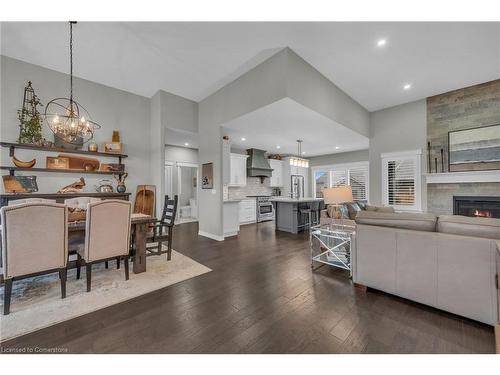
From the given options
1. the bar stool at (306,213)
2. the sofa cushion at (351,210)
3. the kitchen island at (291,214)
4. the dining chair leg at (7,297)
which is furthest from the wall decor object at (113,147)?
the sofa cushion at (351,210)

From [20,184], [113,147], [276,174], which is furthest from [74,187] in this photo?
[276,174]

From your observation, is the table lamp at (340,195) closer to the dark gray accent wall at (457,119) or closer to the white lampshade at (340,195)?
the white lampshade at (340,195)

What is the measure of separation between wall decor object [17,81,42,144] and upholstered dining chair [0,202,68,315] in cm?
254

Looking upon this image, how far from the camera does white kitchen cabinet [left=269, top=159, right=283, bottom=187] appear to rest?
8.31 meters

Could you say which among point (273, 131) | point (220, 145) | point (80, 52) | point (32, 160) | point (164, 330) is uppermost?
point (80, 52)

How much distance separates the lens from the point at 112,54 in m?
3.45

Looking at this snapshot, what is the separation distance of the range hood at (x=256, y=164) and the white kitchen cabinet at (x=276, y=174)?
24.3 inches

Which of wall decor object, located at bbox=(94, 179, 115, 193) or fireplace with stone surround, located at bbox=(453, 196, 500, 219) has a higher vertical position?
wall decor object, located at bbox=(94, 179, 115, 193)

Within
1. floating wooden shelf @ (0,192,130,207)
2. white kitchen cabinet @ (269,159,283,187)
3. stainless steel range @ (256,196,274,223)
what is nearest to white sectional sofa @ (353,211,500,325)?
floating wooden shelf @ (0,192,130,207)

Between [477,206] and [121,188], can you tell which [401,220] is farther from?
[121,188]

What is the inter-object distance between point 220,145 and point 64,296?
3595 millimetres

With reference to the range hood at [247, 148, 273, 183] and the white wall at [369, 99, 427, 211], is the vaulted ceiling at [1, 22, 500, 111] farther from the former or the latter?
the range hood at [247, 148, 273, 183]

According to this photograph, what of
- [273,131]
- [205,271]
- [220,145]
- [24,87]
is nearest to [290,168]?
[273,131]
